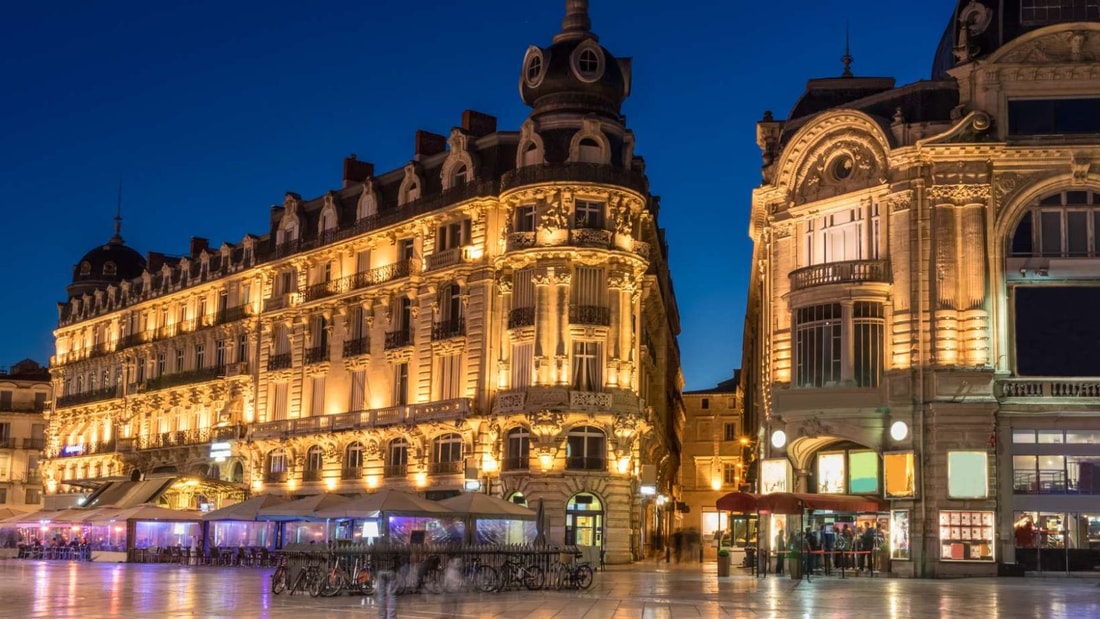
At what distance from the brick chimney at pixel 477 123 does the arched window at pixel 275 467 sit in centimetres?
1881

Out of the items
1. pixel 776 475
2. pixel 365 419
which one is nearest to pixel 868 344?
pixel 776 475

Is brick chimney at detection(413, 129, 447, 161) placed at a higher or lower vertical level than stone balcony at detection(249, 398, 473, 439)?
higher

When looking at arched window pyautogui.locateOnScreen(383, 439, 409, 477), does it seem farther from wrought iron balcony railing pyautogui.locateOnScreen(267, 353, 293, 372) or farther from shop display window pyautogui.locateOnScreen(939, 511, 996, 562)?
shop display window pyautogui.locateOnScreen(939, 511, 996, 562)

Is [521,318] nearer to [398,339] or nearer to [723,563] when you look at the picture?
[398,339]

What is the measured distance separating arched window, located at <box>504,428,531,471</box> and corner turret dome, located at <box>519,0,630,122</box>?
46.4ft

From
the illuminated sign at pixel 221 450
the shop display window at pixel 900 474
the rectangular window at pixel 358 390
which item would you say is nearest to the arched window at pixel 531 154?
the rectangular window at pixel 358 390

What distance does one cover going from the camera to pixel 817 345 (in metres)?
45.2

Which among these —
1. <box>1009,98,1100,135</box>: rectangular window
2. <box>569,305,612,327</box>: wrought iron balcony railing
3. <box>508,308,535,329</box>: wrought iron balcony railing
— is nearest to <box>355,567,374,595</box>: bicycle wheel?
<box>508,308,535,329</box>: wrought iron balcony railing

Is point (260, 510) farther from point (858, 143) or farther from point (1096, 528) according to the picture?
point (1096, 528)

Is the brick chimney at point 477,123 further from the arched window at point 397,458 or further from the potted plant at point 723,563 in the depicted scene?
the potted plant at point 723,563

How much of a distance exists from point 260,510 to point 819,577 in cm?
1956

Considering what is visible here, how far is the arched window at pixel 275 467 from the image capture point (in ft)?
218

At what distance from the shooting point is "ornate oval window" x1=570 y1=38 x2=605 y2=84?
57875 mm

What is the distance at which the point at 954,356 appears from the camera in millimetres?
42594
